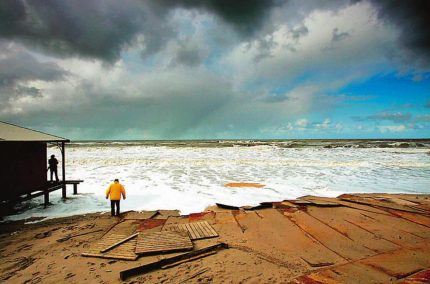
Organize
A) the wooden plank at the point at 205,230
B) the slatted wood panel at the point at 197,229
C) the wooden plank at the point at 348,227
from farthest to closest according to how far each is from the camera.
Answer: the wooden plank at the point at 205,230, the slatted wood panel at the point at 197,229, the wooden plank at the point at 348,227

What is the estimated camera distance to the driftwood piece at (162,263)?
5.60 metres

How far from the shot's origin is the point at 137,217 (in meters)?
9.85

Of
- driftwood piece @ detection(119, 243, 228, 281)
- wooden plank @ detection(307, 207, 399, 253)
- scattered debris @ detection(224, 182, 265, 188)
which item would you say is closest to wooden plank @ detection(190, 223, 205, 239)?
driftwood piece @ detection(119, 243, 228, 281)

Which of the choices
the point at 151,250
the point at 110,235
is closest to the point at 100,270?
the point at 151,250

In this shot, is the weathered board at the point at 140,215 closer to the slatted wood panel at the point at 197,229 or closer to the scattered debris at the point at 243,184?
the slatted wood panel at the point at 197,229

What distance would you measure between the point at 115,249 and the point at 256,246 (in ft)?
12.7

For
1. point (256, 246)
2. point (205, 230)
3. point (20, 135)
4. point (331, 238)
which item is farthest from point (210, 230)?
point (20, 135)

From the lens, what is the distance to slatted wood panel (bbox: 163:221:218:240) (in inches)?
301

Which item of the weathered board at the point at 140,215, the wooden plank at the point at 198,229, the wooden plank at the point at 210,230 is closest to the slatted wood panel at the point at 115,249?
the wooden plank at the point at 198,229

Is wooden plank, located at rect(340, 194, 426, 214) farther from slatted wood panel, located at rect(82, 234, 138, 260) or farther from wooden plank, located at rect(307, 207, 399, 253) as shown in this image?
slatted wood panel, located at rect(82, 234, 138, 260)

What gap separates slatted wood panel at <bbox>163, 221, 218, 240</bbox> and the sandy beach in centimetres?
20

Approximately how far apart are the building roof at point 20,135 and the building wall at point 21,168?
312 millimetres

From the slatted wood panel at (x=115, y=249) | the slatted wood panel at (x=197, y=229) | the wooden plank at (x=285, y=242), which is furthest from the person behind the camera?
the slatted wood panel at (x=197, y=229)

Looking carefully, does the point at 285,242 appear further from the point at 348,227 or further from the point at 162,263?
the point at 162,263
